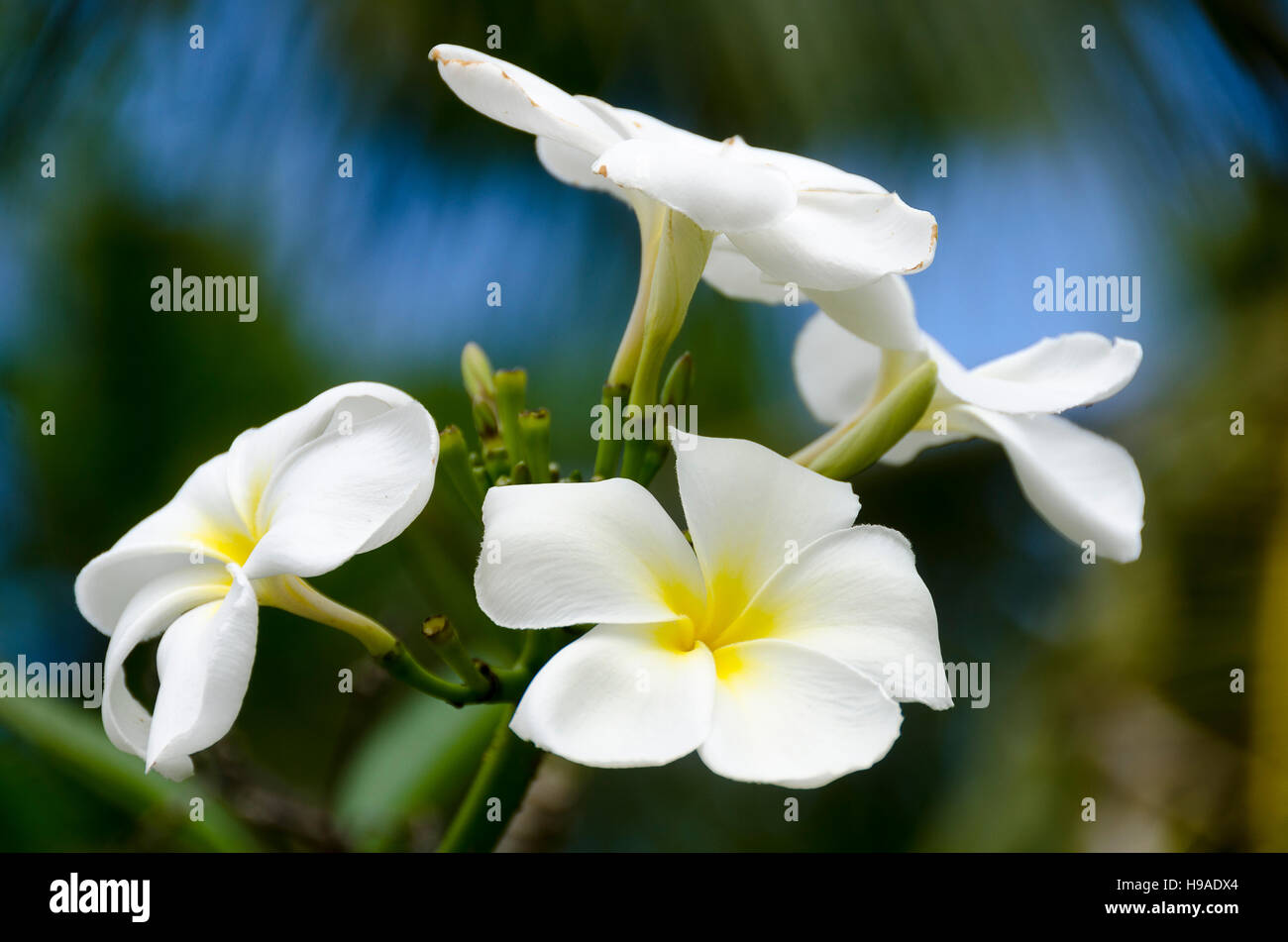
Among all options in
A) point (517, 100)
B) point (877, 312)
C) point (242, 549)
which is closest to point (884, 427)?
point (877, 312)

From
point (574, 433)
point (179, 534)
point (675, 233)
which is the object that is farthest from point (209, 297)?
point (675, 233)

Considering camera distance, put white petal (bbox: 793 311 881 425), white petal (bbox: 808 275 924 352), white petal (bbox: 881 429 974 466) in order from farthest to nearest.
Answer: white petal (bbox: 793 311 881 425), white petal (bbox: 881 429 974 466), white petal (bbox: 808 275 924 352)

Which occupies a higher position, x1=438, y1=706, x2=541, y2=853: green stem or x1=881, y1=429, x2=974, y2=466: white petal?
x1=881, y1=429, x2=974, y2=466: white petal

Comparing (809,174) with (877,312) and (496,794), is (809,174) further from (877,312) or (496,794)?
(496,794)

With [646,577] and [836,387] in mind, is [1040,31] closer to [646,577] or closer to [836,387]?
[836,387]

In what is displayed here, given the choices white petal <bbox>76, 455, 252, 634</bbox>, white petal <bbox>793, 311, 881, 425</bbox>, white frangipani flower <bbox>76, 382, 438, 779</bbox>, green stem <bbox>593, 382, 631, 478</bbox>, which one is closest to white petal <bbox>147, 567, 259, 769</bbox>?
white frangipani flower <bbox>76, 382, 438, 779</bbox>

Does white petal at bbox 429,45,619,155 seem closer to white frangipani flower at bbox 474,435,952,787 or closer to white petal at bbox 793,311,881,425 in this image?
white frangipani flower at bbox 474,435,952,787
